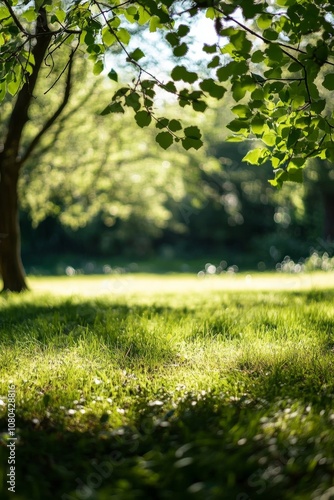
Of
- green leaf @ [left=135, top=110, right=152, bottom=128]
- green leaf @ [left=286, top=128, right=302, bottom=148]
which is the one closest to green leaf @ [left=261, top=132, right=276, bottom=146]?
green leaf @ [left=286, top=128, right=302, bottom=148]

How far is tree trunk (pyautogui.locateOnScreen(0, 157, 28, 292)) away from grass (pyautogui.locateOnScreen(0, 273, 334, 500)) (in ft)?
14.8

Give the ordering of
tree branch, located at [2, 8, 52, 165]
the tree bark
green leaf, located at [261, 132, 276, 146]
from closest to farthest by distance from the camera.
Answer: green leaf, located at [261, 132, 276, 146] < tree branch, located at [2, 8, 52, 165] < the tree bark

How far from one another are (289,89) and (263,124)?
33 centimetres

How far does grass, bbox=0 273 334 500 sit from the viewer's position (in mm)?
2656

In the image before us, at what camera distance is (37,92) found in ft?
40.0

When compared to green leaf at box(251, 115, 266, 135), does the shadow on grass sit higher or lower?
lower

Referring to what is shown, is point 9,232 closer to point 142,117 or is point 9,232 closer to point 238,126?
point 142,117

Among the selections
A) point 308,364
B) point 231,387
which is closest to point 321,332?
point 308,364

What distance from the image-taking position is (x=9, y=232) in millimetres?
10242

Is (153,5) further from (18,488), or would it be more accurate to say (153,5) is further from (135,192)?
(135,192)

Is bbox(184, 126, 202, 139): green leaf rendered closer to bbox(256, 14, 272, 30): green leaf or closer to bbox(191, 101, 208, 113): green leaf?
bbox(191, 101, 208, 113): green leaf

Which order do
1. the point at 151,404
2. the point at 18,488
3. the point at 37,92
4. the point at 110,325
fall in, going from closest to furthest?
1. the point at 18,488
2. the point at 151,404
3. the point at 110,325
4. the point at 37,92

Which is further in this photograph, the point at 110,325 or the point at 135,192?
the point at 135,192

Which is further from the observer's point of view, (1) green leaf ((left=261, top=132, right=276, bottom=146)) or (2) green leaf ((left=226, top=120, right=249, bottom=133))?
(1) green leaf ((left=261, top=132, right=276, bottom=146))
